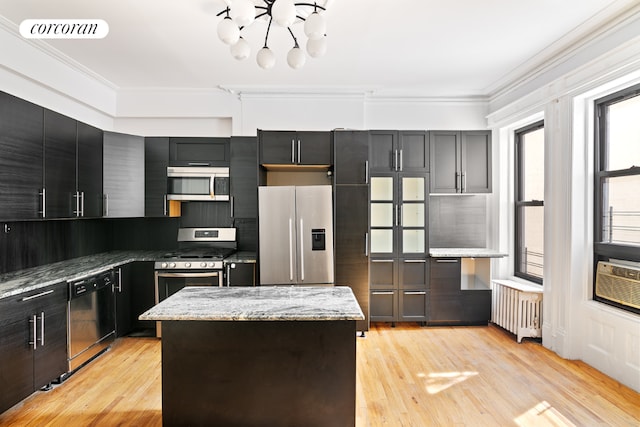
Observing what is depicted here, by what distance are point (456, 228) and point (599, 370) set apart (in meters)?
2.13

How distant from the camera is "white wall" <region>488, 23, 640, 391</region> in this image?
277 cm

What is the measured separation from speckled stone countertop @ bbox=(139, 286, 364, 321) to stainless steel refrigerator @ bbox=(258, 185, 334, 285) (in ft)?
4.62

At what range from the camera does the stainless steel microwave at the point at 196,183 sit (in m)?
4.24

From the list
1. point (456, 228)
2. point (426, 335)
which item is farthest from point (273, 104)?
point (426, 335)

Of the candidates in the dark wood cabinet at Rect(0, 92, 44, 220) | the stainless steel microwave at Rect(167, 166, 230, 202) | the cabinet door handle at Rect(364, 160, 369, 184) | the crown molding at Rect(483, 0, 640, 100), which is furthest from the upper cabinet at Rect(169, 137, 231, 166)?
the crown molding at Rect(483, 0, 640, 100)

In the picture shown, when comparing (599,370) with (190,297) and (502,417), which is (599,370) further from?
(190,297)

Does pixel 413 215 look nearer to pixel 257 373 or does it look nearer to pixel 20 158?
pixel 257 373

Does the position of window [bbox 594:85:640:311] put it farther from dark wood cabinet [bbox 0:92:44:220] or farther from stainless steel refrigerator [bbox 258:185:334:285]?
dark wood cabinet [bbox 0:92:44:220]

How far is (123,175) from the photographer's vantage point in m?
3.97

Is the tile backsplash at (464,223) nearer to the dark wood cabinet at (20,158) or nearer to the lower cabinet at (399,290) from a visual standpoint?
the lower cabinet at (399,290)

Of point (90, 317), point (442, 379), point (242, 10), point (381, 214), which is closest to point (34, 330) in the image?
point (90, 317)

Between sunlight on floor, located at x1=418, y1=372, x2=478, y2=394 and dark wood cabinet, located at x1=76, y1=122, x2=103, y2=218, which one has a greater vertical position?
dark wood cabinet, located at x1=76, y1=122, x2=103, y2=218

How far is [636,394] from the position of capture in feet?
8.68

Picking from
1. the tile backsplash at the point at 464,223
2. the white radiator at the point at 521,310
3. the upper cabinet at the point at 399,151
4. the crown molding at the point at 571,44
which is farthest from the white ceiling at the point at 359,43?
the white radiator at the point at 521,310
